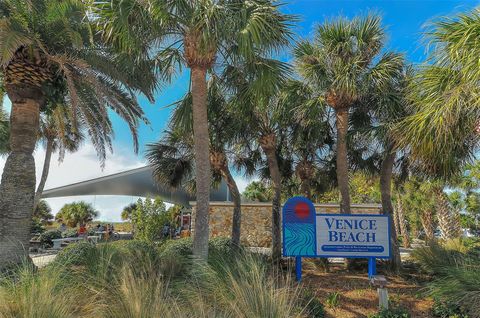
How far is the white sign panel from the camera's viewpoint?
9309 mm

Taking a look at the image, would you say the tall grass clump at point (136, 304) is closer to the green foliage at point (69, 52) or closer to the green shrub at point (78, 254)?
the green shrub at point (78, 254)

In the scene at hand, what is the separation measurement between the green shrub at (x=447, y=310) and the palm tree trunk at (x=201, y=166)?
421 cm

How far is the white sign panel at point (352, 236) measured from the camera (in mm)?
9309

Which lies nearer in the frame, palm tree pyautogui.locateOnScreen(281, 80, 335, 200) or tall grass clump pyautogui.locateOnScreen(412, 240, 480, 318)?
tall grass clump pyautogui.locateOnScreen(412, 240, 480, 318)

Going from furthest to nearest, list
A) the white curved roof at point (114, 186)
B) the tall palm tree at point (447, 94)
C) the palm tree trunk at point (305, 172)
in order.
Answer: the white curved roof at point (114, 186)
the palm tree trunk at point (305, 172)
the tall palm tree at point (447, 94)

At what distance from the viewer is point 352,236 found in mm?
9430

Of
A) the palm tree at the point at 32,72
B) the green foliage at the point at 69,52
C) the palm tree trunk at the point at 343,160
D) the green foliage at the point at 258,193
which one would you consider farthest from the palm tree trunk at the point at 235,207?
the green foliage at the point at 258,193

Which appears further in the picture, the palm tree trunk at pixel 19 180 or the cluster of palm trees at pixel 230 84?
the palm tree trunk at pixel 19 180

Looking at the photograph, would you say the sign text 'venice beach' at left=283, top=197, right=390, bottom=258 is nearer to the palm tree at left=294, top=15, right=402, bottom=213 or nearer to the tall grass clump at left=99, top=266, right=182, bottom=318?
the palm tree at left=294, top=15, right=402, bottom=213

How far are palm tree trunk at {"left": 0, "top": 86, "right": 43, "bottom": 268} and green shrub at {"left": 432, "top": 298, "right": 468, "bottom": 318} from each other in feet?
25.8

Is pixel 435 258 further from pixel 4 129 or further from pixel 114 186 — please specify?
pixel 114 186

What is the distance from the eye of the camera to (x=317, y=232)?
9.33 meters

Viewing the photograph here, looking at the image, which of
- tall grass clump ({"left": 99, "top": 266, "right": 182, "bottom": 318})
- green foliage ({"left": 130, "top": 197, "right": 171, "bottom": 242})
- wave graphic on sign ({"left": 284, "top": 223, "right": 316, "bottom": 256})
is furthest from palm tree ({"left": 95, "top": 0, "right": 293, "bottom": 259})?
green foliage ({"left": 130, "top": 197, "right": 171, "bottom": 242})

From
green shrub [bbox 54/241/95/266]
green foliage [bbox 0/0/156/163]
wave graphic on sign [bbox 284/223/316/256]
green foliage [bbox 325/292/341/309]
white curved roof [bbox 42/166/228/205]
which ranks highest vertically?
green foliage [bbox 0/0/156/163]
